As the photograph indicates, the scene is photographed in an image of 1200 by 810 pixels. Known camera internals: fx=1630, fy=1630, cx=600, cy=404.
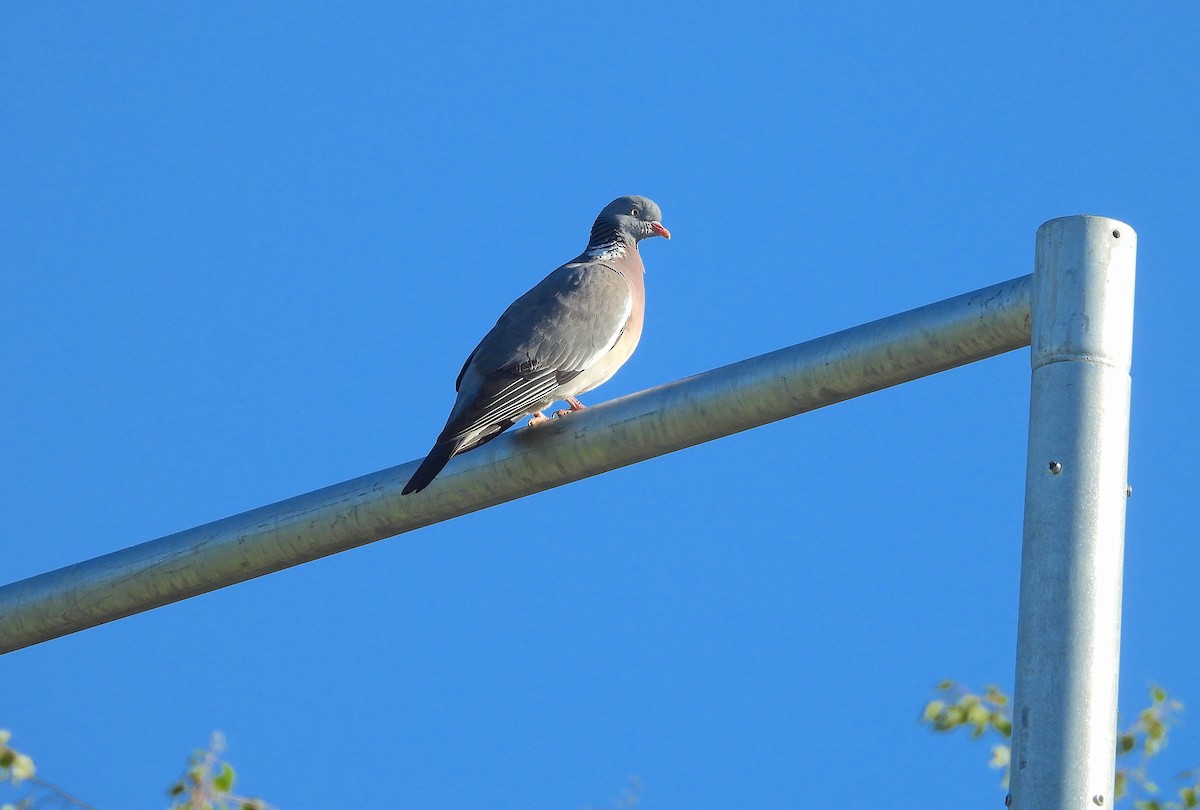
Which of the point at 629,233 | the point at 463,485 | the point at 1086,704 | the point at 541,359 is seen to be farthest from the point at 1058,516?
the point at 629,233

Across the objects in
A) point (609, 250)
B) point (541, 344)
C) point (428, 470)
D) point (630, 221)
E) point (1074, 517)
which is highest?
point (630, 221)

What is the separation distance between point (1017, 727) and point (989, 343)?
2.32 feet

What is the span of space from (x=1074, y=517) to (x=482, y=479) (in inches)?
55.9

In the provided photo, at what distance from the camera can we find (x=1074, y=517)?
2.43 meters

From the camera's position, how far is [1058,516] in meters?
2.44

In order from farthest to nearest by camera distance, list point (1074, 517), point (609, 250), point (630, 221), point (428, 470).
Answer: point (630, 221)
point (609, 250)
point (428, 470)
point (1074, 517)

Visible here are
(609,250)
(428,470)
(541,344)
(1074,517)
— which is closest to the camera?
(1074,517)

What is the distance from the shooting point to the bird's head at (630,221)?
7012 millimetres

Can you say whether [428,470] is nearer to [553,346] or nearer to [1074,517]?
[1074,517]

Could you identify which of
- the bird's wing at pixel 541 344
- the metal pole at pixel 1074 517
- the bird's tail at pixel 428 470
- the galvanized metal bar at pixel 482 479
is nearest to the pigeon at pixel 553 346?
the bird's wing at pixel 541 344

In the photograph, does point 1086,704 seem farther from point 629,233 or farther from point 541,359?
point 629,233

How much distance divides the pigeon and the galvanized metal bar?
544 millimetres

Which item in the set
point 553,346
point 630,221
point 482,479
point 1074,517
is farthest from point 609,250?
point 1074,517

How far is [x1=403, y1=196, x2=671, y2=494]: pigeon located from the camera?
181 inches
